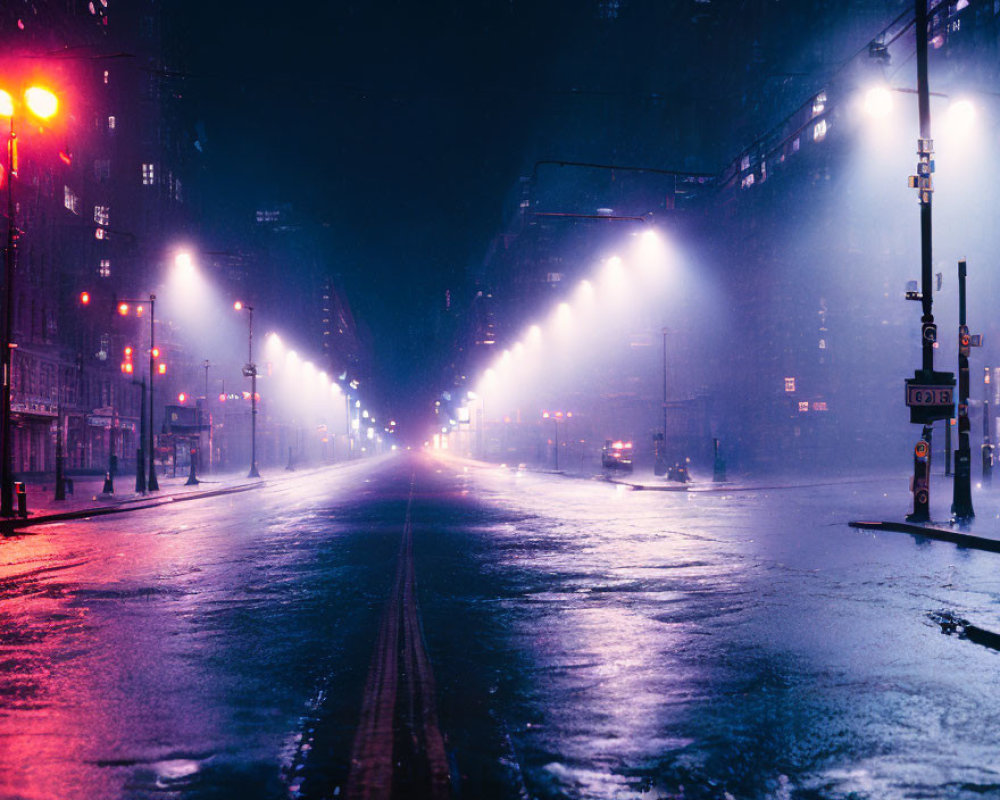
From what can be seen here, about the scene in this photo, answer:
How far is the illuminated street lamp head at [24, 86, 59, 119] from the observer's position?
727 inches

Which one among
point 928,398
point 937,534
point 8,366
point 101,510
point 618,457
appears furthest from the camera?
point 618,457

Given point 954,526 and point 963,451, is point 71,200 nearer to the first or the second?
point 963,451

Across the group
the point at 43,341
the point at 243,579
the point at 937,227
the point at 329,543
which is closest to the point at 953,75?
the point at 937,227

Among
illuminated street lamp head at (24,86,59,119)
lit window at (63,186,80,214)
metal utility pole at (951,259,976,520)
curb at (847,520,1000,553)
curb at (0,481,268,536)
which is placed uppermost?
lit window at (63,186,80,214)

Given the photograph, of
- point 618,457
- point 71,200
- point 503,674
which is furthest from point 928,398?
point 71,200

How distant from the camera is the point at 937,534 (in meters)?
16.3

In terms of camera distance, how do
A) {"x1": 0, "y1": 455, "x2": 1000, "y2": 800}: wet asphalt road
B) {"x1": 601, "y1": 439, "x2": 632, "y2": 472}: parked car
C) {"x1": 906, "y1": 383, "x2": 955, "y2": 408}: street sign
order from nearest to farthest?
{"x1": 0, "y1": 455, "x2": 1000, "y2": 800}: wet asphalt road → {"x1": 906, "y1": 383, "x2": 955, "y2": 408}: street sign → {"x1": 601, "y1": 439, "x2": 632, "y2": 472}: parked car

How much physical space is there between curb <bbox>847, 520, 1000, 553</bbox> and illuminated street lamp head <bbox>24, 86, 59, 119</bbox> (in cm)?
2115

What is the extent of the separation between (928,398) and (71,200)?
61467 millimetres

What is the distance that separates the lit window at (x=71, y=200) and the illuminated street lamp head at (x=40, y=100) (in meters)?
45.4

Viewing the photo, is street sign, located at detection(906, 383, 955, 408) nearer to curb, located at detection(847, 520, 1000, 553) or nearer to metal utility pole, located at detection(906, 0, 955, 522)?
metal utility pole, located at detection(906, 0, 955, 522)

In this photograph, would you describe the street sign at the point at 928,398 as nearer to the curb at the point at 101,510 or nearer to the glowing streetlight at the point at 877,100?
the glowing streetlight at the point at 877,100

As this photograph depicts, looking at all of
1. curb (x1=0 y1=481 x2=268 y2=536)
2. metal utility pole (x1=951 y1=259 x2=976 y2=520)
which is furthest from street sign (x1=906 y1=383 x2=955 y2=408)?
curb (x1=0 y1=481 x2=268 y2=536)

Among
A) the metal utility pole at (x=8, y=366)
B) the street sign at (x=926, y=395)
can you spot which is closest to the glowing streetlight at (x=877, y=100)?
the street sign at (x=926, y=395)
